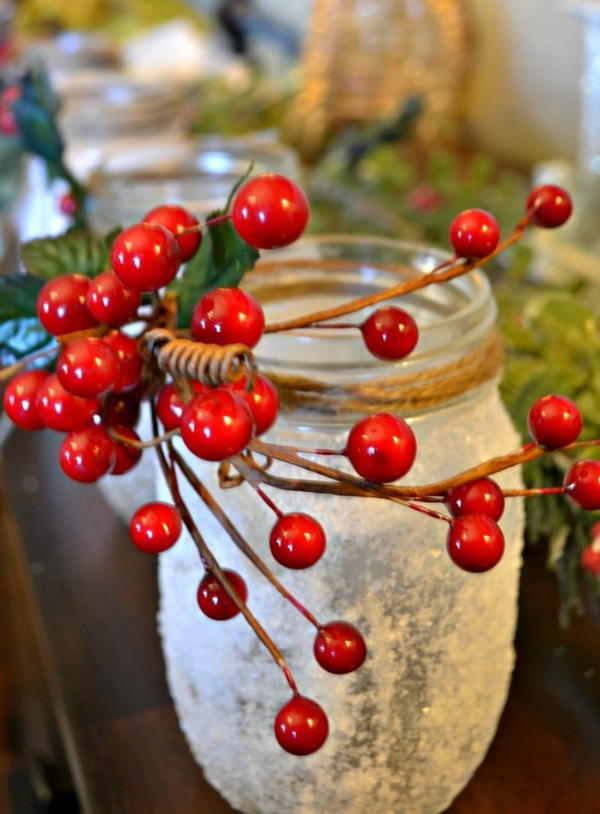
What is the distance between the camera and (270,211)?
0.62ft

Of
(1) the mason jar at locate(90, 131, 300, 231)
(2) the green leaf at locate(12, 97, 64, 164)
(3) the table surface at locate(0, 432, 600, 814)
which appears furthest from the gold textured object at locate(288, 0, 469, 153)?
(3) the table surface at locate(0, 432, 600, 814)

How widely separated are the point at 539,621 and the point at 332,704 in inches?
6.1

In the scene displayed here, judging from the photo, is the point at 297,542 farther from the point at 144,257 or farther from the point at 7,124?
the point at 7,124

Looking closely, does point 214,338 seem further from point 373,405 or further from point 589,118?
point 589,118

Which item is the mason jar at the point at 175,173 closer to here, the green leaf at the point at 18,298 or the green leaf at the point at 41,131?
the green leaf at the point at 41,131

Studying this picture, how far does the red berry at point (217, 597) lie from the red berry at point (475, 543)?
0.19ft

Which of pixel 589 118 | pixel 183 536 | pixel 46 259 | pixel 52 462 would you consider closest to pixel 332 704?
pixel 183 536

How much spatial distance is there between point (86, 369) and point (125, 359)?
23 millimetres

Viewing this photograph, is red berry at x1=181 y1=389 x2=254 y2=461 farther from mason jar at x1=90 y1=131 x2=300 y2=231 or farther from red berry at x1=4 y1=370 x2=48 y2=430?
mason jar at x1=90 y1=131 x2=300 y2=231

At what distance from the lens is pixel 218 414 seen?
0.17 meters

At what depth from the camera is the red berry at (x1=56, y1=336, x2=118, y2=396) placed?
20 centimetres

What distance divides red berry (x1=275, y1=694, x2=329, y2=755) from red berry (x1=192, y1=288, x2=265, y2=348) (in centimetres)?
9

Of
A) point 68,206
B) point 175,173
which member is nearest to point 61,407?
point 68,206

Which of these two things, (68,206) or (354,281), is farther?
(68,206)
